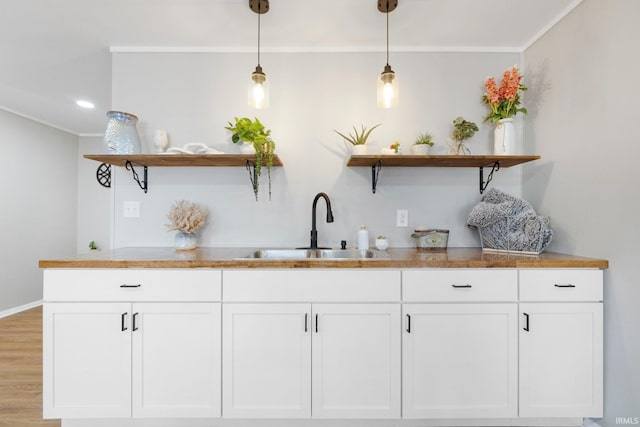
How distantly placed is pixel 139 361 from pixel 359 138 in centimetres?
169

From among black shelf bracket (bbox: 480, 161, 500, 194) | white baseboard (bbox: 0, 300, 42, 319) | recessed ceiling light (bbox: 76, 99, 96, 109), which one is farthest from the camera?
white baseboard (bbox: 0, 300, 42, 319)

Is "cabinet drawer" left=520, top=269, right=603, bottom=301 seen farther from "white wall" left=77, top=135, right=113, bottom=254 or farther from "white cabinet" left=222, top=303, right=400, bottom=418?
"white wall" left=77, top=135, right=113, bottom=254

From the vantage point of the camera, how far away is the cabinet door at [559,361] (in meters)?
1.38

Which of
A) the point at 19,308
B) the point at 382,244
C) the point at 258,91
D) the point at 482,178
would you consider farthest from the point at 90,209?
the point at 482,178

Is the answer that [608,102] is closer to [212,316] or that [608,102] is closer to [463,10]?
[463,10]

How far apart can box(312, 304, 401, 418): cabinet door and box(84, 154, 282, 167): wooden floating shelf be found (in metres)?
0.95

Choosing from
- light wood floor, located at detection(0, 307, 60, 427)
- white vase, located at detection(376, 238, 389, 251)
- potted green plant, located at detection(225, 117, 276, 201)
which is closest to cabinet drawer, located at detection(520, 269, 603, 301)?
white vase, located at detection(376, 238, 389, 251)

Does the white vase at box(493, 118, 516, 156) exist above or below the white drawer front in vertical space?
above

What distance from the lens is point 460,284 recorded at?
54.7 inches

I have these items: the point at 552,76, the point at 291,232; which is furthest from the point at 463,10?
the point at 291,232

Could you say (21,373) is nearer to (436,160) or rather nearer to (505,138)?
(436,160)

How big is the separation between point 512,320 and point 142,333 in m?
1.76

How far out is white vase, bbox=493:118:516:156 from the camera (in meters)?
1.78

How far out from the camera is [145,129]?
1947 millimetres
